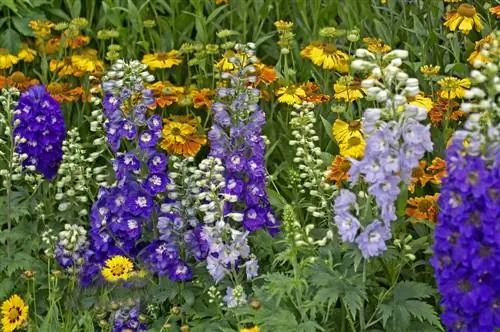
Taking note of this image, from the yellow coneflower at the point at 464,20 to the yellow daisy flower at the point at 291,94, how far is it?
30.3 inches

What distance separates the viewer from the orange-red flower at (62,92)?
580cm

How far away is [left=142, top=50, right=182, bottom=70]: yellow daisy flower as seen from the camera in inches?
229

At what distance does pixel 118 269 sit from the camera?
4.56m

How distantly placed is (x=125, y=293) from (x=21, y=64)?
246 centimetres

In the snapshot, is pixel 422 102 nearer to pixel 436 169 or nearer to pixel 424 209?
pixel 436 169

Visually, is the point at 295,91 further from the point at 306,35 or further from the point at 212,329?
the point at 212,329

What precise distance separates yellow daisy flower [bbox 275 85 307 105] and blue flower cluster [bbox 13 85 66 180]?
105 centimetres

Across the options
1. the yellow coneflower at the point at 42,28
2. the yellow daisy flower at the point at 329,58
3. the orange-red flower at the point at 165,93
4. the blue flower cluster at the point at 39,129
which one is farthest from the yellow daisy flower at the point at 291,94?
the yellow coneflower at the point at 42,28

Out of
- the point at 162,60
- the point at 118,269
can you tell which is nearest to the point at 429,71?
the point at 162,60

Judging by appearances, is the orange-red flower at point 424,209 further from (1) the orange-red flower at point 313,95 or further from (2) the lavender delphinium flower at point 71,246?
(2) the lavender delphinium flower at point 71,246

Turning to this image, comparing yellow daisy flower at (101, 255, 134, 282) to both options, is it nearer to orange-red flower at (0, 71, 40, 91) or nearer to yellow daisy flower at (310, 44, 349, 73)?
yellow daisy flower at (310, 44, 349, 73)

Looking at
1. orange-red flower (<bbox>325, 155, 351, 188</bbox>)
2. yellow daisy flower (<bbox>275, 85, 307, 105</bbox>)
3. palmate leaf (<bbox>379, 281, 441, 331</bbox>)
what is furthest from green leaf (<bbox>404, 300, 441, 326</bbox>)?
yellow daisy flower (<bbox>275, 85, 307, 105</bbox>)

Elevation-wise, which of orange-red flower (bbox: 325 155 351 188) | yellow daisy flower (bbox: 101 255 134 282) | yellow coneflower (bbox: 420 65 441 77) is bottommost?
yellow daisy flower (bbox: 101 255 134 282)

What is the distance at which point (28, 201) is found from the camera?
Result: 532 centimetres
